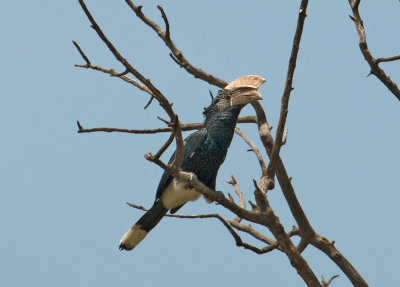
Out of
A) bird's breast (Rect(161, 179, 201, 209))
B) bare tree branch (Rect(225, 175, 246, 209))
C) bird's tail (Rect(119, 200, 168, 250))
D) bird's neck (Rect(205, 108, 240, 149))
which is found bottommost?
bird's tail (Rect(119, 200, 168, 250))

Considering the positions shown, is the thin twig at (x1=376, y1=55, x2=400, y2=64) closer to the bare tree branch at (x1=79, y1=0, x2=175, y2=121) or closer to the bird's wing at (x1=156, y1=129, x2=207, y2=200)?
the bird's wing at (x1=156, y1=129, x2=207, y2=200)

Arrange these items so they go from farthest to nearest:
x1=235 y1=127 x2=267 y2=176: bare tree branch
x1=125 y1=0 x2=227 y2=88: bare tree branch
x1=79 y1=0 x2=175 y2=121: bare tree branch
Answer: x1=125 y1=0 x2=227 y2=88: bare tree branch → x1=235 y1=127 x2=267 y2=176: bare tree branch → x1=79 y1=0 x2=175 y2=121: bare tree branch

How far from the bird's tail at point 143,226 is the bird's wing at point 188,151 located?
0.10 m

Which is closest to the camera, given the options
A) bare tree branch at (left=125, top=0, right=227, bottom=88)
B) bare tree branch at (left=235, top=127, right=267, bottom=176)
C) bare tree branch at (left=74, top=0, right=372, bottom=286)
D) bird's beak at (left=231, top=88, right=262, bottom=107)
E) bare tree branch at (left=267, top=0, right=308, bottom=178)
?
bare tree branch at (left=74, top=0, right=372, bottom=286)

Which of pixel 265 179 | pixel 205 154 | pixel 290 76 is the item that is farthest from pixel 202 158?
pixel 290 76

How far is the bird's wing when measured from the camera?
442cm

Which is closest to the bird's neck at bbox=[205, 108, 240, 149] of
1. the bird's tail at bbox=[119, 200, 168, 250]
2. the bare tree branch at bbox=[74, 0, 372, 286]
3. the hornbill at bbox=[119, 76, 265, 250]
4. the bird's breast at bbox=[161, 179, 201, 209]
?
the hornbill at bbox=[119, 76, 265, 250]

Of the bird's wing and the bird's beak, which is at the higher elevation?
the bird's beak

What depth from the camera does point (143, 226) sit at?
4469 millimetres

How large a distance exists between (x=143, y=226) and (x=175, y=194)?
0.33 meters

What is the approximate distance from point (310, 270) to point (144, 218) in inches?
51.7

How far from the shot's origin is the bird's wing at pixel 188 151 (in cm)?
442

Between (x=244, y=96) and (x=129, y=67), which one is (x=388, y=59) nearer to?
(x=244, y=96)

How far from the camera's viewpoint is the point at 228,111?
4.51 metres
